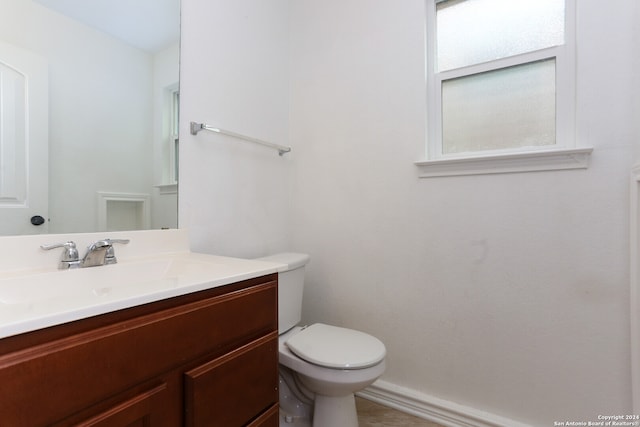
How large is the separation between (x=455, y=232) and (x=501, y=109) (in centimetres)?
59

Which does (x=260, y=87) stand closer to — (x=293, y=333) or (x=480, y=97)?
(x=480, y=97)

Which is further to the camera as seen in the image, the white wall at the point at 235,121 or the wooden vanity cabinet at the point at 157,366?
the white wall at the point at 235,121

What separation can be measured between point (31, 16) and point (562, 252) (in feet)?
6.64

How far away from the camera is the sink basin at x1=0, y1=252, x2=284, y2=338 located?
522mm

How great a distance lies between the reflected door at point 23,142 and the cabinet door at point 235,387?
693 mm

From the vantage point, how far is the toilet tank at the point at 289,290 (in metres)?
1.43

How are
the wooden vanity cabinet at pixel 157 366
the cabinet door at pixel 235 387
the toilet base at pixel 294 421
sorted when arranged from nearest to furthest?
1. the wooden vanity cabinet at pixel 157 366
2. the cabinet door at pixel 235 387
3. the toilet base at pixel 294 421

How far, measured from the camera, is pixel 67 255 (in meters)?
0.92

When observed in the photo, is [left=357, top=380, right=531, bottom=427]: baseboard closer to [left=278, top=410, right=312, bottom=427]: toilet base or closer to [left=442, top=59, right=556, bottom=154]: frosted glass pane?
[left=278, top=410, right=312, bottom=427]: toilet base

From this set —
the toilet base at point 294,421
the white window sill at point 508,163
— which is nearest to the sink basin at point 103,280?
the toilet base at point 294,421

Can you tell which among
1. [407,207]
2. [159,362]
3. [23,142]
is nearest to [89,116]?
[23,142]

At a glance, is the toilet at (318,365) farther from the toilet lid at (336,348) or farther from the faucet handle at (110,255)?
the faucet handle at (110,255)

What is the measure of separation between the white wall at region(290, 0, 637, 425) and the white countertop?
2.63ft

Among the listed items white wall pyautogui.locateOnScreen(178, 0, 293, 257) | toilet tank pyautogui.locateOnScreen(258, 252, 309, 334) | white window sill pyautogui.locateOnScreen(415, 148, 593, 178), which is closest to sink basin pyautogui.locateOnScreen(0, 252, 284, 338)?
A: white wall pyautogui.locateOnScreen(178, 0, 293, 257)
